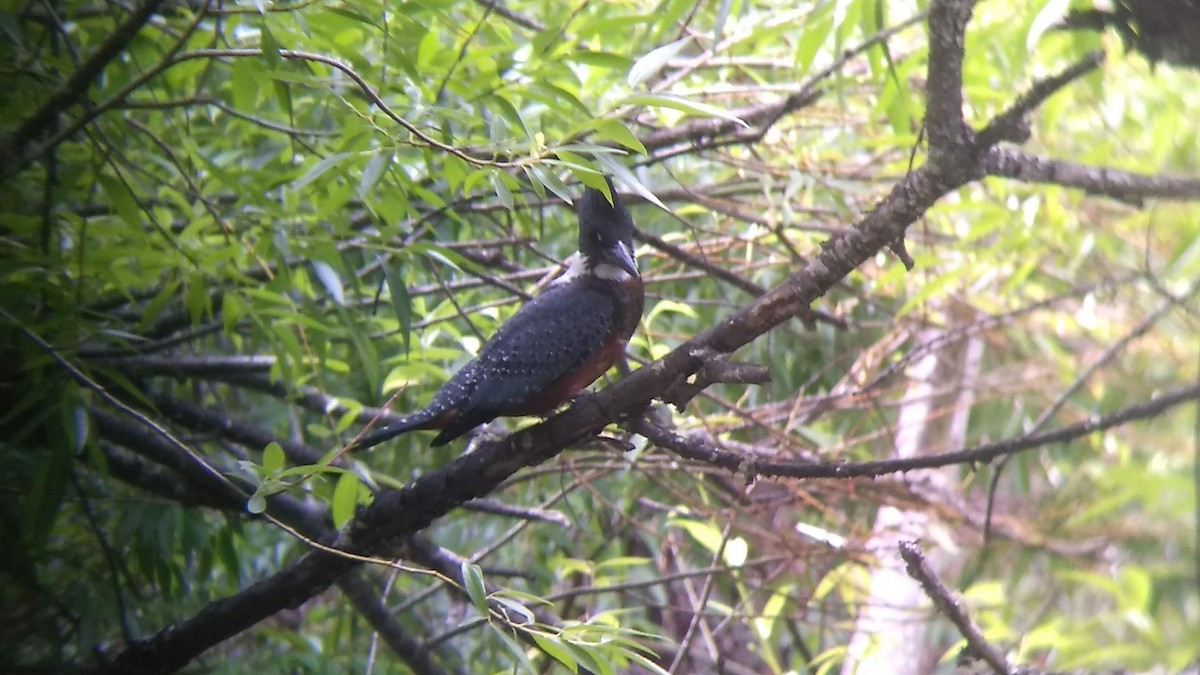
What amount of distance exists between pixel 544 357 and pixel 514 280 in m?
0.64

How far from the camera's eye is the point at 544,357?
155cm

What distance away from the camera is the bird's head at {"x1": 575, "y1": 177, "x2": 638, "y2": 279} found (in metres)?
1.72

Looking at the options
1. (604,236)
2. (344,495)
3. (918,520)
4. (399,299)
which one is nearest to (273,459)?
(344,495)

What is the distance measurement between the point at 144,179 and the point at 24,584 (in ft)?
2.30

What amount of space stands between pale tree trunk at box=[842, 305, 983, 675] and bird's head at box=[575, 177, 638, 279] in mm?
869

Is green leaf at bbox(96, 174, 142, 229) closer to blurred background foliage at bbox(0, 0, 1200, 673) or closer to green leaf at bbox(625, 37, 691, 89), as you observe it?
blurred background foliage at bbox(0, 0, 1200, 673)

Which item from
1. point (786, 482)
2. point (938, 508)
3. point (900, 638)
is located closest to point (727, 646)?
point (900, 638)

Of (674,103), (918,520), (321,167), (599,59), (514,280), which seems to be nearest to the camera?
(674,103)

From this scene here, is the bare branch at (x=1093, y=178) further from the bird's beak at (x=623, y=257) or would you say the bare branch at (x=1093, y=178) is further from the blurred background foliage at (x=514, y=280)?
the bird's beak at (x=623, y=257)

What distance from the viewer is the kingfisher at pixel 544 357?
5.03ft

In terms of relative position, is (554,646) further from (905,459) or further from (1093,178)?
(1093,178)

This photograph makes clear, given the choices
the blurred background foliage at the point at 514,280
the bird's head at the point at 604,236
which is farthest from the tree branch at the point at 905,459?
the bird's head at the point at 604,236

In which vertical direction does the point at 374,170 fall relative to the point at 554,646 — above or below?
above

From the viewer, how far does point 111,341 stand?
176 centimetres
